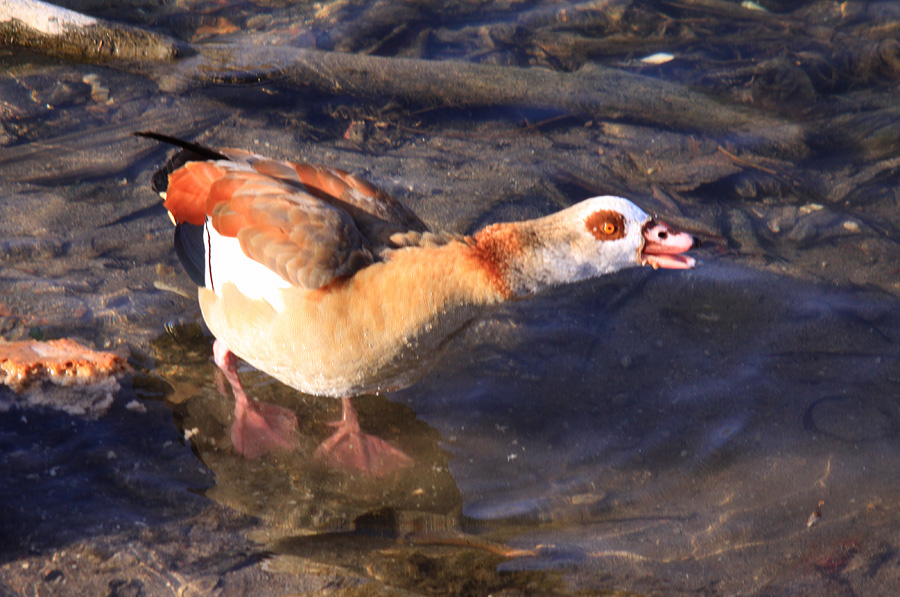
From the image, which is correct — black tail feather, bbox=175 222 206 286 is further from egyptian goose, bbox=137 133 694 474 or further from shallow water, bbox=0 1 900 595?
shallow water, bbox=0 1 900 595

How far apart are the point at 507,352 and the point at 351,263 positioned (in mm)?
1410

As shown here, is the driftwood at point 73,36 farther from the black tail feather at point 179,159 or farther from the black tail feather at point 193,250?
the black tail feather at point 193,250

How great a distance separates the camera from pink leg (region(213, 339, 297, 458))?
3.81 m

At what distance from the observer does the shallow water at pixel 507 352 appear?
3219 mm

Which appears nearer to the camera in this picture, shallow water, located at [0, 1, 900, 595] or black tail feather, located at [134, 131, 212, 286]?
shallow water, located at [0, 1, 900, 595]

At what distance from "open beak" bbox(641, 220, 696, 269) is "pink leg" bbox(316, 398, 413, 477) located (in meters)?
1.57

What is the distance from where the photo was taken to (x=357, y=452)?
385cm

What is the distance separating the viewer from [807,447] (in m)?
3.83

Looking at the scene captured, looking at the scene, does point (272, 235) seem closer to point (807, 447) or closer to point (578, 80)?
point (807, 447)

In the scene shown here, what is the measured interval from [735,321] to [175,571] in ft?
10.9

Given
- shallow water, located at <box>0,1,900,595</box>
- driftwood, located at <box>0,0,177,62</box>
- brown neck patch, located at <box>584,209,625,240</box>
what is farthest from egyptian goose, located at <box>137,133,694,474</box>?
driftwood, located at <box>0,0,177,62</box>

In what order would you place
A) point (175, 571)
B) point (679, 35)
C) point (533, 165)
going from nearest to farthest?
point (175, 571), point (533, 165), point (679, 35)

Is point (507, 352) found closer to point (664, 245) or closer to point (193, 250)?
point (664, 245)

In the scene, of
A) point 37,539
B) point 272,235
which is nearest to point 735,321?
point 272,235
